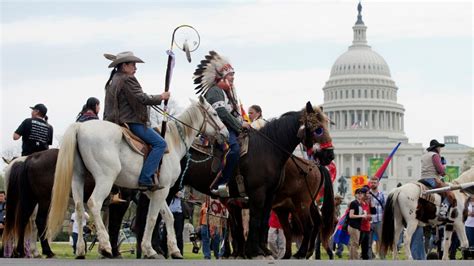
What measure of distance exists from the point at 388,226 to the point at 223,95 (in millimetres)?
6994

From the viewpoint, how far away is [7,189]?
1681 centimetres

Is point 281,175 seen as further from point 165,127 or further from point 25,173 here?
point 25,173

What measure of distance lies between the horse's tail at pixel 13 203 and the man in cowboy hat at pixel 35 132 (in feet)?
4.08

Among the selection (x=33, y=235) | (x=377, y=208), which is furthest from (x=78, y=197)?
(x=377, y=208)

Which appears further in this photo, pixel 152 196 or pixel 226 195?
pixel 226 195

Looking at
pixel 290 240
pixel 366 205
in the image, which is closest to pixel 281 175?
pixel 290 240

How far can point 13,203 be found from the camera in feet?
54.6

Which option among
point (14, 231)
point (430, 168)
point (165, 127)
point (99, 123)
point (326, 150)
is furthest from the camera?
point (430, 168)

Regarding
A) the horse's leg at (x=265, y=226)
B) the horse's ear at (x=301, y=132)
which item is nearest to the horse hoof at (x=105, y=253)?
the horse's leg at (x=265, y=226)

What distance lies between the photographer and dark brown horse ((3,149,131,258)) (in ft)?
52.9

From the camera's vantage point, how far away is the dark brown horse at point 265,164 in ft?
54.3

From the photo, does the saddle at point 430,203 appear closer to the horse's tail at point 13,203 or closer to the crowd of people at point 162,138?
the crowd of people at point 162,138

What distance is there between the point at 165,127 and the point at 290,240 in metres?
5.20

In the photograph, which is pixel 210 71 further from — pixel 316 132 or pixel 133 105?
pixel 133 105
